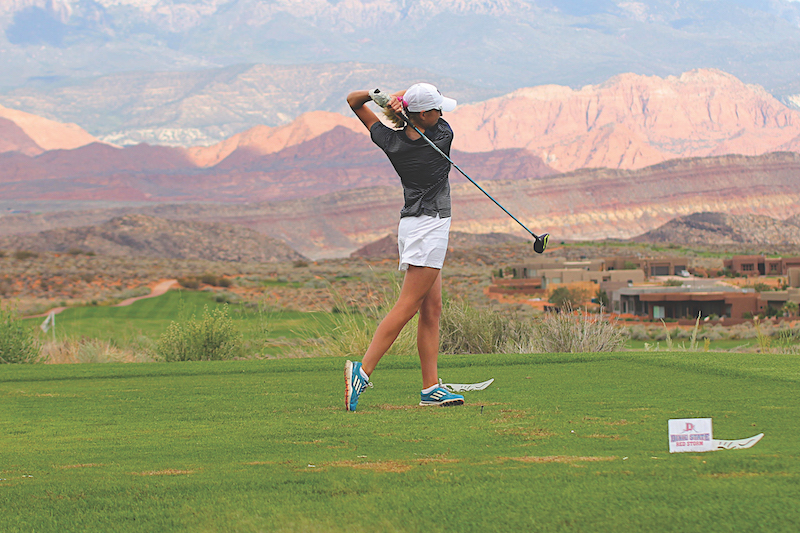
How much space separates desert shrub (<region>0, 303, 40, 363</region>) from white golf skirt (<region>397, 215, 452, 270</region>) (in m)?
7.04

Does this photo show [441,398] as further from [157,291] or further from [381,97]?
[157,291]

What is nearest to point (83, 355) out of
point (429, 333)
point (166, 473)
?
point (429, 333)

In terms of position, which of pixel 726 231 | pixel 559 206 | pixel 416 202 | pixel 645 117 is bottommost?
pixel 416 202

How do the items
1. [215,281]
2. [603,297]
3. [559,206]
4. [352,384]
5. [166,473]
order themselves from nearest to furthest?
A: [166,473], [352,384], [603,297], [215,281], [559,206]

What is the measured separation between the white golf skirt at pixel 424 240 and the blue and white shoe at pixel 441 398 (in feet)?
2.18

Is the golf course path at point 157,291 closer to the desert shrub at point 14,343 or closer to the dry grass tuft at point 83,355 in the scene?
the dry grass tuft at point 83,355

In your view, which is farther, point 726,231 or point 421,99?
point 726,231

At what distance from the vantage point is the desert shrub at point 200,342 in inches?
385

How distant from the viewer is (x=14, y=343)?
9.84m

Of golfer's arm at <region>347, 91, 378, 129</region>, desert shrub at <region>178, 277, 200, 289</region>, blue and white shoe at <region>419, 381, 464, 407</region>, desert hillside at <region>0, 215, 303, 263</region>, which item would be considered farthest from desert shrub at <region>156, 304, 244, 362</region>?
desert hillside at <region>0, 215, 303, 263</region>

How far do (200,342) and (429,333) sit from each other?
18.4 ft

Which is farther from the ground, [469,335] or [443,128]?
[443,128]

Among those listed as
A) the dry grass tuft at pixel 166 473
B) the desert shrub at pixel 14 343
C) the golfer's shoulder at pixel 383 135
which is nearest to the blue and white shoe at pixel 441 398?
A: the golfer's shoulder at pixel 383 135

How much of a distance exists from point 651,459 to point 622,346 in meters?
7.07
